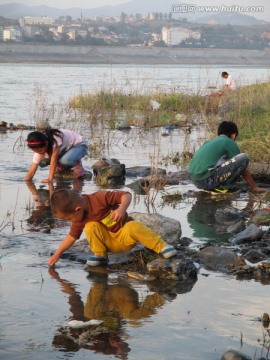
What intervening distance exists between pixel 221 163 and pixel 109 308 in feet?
15.4

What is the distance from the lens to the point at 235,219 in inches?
358

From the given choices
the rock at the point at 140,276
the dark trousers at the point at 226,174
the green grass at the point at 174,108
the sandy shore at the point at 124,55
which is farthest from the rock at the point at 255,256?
the sandy shore at the point at 124,55

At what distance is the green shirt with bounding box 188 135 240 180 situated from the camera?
1020 cm

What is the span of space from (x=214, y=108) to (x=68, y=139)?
10667 mm

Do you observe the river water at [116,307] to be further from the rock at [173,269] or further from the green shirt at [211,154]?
the green shirt at [211,154]

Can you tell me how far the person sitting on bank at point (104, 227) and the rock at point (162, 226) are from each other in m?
0.68

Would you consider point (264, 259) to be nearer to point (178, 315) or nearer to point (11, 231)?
point (178, 315)

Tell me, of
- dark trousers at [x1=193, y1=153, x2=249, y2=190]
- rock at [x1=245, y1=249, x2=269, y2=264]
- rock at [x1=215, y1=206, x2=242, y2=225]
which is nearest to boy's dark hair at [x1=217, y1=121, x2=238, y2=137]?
dark trousers at [x1=193, y1=153, x2=249, y2=190]

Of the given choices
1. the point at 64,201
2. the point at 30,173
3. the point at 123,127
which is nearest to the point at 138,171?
the point at 30,173

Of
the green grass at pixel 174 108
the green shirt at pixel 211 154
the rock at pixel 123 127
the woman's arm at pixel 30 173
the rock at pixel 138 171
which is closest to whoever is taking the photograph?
the green shirt at pixel 211 154

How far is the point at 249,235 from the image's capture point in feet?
25.7

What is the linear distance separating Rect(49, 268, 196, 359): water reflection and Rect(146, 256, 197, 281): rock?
3.1 inches

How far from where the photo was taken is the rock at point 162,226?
25.1 ft

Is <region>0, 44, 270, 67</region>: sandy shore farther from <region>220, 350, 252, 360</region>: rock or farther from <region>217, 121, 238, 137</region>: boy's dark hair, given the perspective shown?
<region>220, 350, 252, 360</region>: rock
